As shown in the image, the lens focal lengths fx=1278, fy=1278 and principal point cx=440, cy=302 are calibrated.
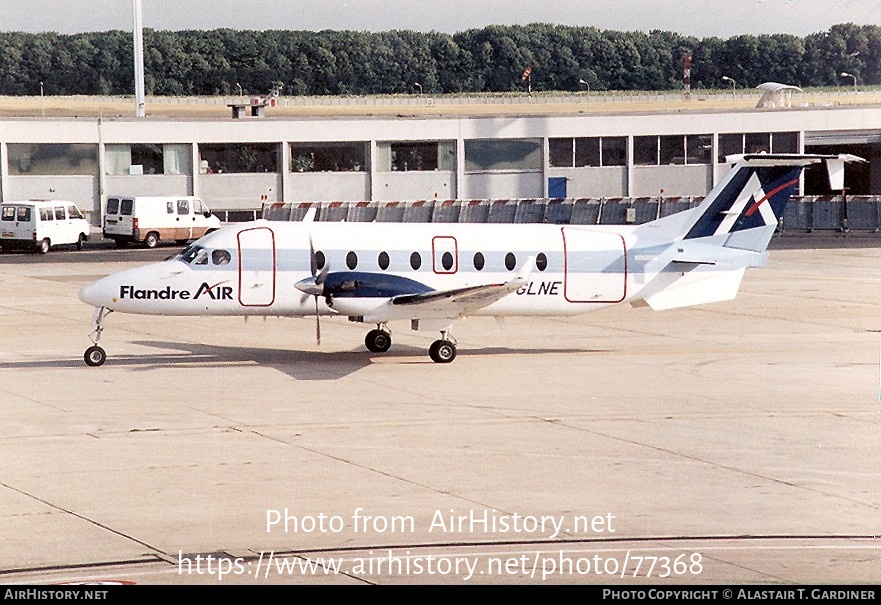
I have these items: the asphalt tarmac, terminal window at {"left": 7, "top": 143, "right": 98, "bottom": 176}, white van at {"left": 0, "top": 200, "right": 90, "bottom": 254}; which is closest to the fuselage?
the asphalt tarmac

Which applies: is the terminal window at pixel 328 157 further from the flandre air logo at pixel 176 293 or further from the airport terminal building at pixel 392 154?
the flandre air logo at pixel 176 293

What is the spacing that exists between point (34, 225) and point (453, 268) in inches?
1389

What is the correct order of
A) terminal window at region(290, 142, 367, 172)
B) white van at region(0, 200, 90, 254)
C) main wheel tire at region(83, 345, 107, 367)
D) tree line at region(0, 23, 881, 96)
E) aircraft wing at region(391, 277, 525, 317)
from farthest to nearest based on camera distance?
tree line at region(0, 23, 881, 96) < terminal window at region(290, 142, 367, 172) < white van at region(0, 200, 90, 254) < main wheel tire at region(83, 345, 107, 367) < aircraft wing at region(391, 277, 525, 317)

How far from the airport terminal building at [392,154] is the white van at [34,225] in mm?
10752

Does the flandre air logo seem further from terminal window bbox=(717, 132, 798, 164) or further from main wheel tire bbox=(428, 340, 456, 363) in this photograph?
terminal window bbox=(717, 132, 798, 164)

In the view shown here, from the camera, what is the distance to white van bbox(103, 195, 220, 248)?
6066 cm

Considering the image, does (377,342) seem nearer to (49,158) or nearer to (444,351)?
(444,351)

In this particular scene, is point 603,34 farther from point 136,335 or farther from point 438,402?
point 438,402

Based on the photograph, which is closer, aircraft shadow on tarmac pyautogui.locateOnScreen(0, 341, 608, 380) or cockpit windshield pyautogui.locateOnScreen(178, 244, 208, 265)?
aircraft shadow on tarmac pyautogui.locateOnScreen(0, 341, 608, 380)

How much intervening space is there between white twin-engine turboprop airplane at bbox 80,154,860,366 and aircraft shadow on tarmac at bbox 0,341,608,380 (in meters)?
0.63

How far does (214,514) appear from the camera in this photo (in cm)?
1434

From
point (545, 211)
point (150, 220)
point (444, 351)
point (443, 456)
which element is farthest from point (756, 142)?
point (443, 456)

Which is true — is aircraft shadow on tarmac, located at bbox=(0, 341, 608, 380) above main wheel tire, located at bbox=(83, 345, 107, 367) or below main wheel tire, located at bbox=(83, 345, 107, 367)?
below

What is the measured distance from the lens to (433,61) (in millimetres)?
100188
